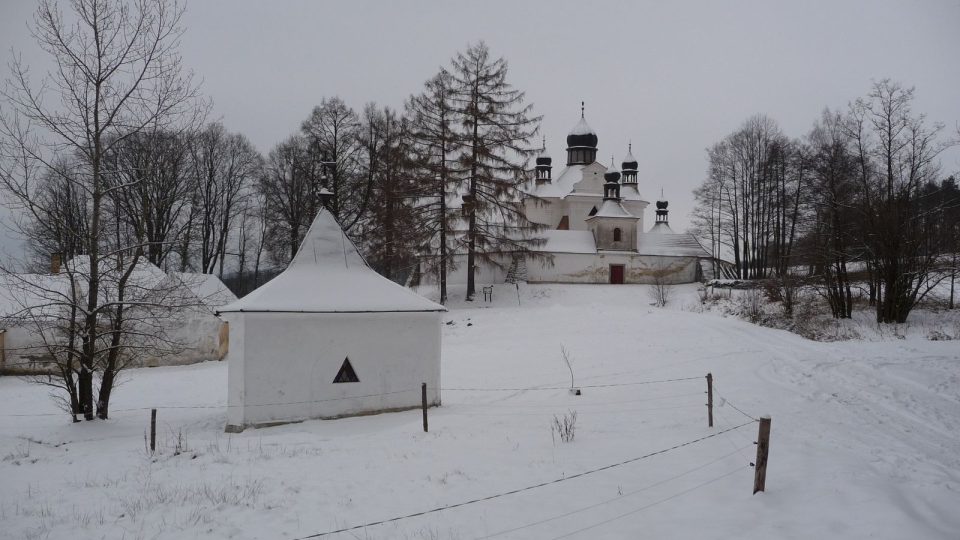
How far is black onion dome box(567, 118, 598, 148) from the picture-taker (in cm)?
4644

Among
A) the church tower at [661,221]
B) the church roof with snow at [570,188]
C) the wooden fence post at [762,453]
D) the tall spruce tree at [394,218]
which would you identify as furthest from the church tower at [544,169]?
the wooden fence post at [762,453]

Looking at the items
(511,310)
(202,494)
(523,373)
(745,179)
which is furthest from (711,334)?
(745,179)

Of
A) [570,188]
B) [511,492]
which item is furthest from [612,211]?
[511,492]

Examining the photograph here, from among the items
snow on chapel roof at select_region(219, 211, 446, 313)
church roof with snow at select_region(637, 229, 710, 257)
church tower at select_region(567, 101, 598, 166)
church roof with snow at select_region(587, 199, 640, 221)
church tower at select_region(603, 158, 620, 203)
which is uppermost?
church tower at select_region(567, 101, 598, 166)

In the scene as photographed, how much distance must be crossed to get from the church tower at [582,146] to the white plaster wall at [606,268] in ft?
41.5

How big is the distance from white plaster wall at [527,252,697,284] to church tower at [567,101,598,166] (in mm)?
12643

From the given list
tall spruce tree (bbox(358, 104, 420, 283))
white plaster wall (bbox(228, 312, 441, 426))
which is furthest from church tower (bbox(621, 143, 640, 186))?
white plaster wall (bbox(228, 312, 441, 426))

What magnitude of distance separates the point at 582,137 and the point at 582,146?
0.79m

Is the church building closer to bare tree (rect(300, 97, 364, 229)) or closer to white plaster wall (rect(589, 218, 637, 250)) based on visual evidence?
white plaster wall (rect(589, 218, 637, 250))

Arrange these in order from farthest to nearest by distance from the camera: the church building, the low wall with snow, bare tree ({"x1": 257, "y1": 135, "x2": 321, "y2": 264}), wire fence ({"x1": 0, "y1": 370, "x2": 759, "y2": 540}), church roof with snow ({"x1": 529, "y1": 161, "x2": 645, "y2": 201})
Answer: church roof with snow ({"x1": 529, "y1": 161, "x2": 645, "y2": 201}) → the church building → bare tree ({"x1": 257, "y1": 135, "x2": 321, "y2": 264}) → the low wall with snow → wire fence ({"x1": 0, "y1": 370, "x2": 759, "y2": 540})

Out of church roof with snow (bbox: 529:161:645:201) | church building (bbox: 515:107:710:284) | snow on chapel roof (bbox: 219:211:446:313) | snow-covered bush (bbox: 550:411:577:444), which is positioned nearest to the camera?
snow-covered bush (bbox: 550:411:577:444)

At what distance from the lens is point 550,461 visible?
24.4ft

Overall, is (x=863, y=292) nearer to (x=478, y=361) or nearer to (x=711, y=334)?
(x=711, y=334)

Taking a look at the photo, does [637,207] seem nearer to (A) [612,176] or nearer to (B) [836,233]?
(A) [612,176]
